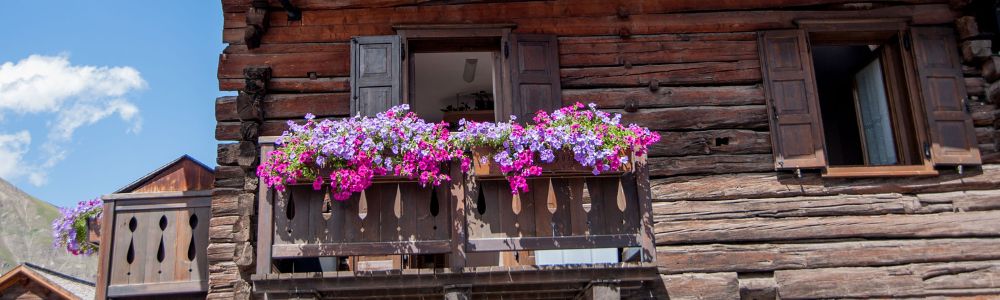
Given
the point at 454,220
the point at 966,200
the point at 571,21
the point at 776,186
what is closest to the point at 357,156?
the point at 454,220

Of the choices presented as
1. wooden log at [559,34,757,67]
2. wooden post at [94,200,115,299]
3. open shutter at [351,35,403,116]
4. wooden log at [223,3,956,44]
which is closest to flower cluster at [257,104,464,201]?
open shutter at [351,35,403,116]

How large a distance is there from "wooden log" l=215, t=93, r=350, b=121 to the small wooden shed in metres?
1.00

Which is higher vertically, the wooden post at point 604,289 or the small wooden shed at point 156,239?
the small wooden shed at point 156,239

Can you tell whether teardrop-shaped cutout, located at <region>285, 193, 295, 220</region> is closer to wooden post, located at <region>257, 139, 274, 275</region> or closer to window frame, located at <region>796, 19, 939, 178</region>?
wooden post, located at <region>257, 139, 274, 275</region>

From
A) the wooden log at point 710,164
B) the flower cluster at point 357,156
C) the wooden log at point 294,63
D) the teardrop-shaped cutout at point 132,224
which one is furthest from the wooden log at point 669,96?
the teardrop-shaped cutout at point 132,224

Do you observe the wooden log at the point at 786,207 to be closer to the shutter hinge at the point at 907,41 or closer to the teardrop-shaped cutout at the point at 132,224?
the shutter hinge at the point at 907,41

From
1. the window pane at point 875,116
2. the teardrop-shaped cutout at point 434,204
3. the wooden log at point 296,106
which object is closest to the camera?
the teardrop-shaped cutout at point 434,204

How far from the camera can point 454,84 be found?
11852 millimetres

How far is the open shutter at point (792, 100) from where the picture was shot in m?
7.64

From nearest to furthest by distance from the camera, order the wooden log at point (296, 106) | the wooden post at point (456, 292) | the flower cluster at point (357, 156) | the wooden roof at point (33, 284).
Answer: the flower cluster at point (357, 156), the wooden post at point (456, 292), the wooden log at point (296, 106), the wooden roof at point (33, 284)

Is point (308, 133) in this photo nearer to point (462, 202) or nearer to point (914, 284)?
point (462, 202)

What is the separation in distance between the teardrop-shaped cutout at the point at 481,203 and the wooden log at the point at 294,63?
2.21 m

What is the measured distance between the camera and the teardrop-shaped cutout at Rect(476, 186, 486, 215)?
6.47 metres

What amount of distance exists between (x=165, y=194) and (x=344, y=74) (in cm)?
226
